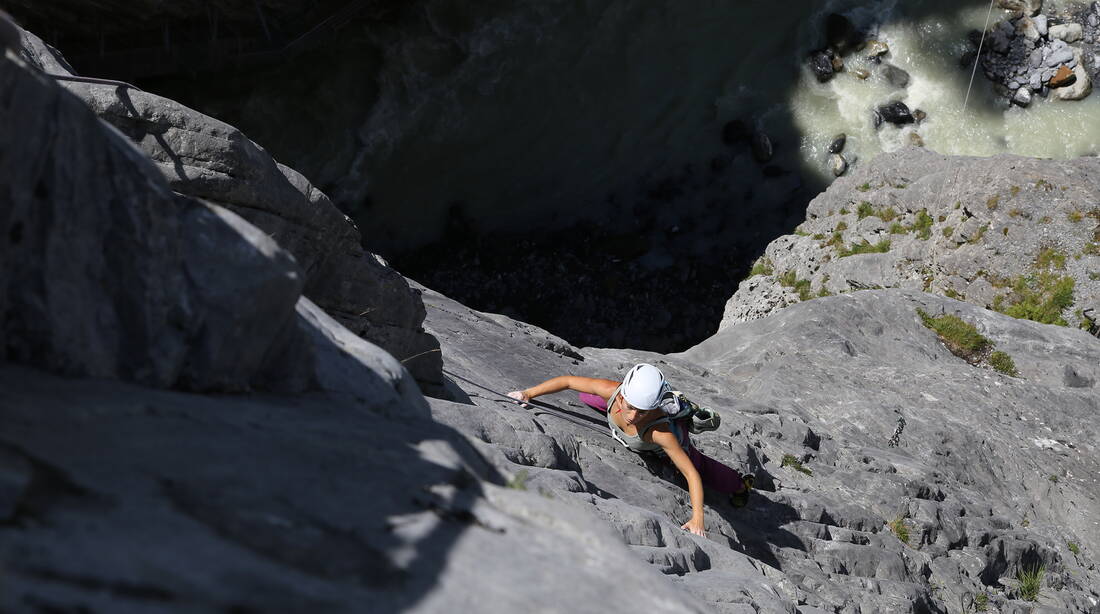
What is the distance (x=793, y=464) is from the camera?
37.7 ft

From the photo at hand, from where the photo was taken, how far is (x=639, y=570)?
459cm

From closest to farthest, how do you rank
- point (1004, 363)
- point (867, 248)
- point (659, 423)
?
point (659, 423) < point (1004, 363) < point (867, 248)

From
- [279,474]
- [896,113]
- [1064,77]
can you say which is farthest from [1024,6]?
[279,474]

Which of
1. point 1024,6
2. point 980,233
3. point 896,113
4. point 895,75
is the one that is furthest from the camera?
point 895,75

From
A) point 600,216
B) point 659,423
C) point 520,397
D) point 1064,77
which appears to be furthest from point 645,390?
point 1064,77

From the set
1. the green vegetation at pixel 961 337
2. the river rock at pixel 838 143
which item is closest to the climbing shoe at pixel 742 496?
the green vegetation at pixel 961 337

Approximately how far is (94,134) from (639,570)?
349cm

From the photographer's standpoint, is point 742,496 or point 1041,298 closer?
point 742,496

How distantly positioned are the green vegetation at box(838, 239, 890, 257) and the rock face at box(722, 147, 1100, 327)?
0.07 feet

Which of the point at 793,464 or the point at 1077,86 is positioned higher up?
the point at 1077,86

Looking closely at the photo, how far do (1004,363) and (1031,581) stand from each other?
492cm

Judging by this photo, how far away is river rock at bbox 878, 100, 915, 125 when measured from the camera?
90.4ft

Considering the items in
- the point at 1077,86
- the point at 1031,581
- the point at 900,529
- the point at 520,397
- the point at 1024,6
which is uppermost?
the point at 1024,6

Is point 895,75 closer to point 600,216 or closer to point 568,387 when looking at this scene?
point 600,216
